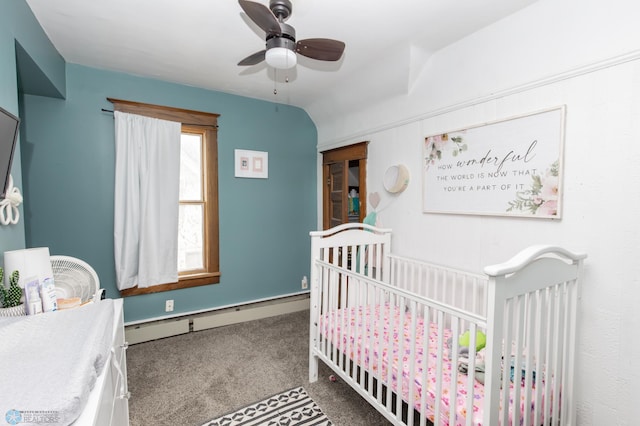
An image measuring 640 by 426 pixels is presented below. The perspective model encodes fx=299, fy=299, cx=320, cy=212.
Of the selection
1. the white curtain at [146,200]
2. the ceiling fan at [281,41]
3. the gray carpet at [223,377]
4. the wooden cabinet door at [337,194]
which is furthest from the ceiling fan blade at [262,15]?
the gray carpet at [223,377]

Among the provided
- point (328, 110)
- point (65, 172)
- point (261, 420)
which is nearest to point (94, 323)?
point (261, 420)

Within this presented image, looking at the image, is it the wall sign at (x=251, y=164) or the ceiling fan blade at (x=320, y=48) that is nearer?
the ceiling fan blade at (x=320, y=48)

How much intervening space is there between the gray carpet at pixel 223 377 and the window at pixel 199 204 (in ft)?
2.05

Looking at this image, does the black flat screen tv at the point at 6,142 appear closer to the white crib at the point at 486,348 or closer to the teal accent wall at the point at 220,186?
the teal accent wall at the point at 220,186

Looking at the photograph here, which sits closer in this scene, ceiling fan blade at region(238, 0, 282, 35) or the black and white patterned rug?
ceiling fan blade at region(238, 0, 282, 35)

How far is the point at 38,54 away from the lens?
188cm

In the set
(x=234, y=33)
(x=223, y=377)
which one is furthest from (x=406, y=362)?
(x=234, y=33)

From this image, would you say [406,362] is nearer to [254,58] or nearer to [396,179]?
[396,179]

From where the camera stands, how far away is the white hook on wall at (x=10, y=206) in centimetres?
141

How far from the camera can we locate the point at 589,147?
1484 millimetres

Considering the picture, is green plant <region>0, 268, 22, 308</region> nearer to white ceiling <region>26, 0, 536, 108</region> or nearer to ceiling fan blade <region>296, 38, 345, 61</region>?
white ceiling <region>26, 0, 536, 108</region>

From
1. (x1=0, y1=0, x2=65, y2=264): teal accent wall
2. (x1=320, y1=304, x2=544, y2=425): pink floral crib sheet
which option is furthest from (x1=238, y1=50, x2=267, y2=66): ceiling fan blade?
(x1=320, y1=304, x2=544, y2=425): pink floral crib sheet

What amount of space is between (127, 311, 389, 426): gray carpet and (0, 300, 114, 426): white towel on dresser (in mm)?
1116

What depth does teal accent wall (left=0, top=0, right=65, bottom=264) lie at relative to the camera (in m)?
1.42
